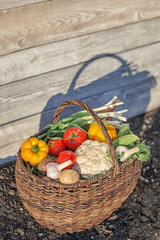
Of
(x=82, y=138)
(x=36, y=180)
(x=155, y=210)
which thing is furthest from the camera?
(x=155, y=210)

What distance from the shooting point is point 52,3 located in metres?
3.04

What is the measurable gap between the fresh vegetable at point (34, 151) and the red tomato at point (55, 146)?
81 mm

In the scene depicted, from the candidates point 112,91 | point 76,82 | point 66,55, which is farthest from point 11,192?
point 112,91

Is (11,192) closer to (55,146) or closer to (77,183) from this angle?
(55,146)

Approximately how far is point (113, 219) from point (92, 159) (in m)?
0.75

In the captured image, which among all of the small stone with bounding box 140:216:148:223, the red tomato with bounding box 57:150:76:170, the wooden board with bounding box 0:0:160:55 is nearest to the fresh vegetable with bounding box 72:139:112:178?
the red tomato with bounding box 57:150:76:170

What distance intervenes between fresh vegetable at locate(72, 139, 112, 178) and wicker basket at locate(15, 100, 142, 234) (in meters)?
0.09

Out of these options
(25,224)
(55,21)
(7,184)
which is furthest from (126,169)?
(55,21)

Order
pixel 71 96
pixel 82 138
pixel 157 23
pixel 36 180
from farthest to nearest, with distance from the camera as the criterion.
A: 1. pixel 157 23
2. pixel 71 96
3. pixel 82 138
4. pixel 36 180

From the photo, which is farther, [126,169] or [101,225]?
[101,225]

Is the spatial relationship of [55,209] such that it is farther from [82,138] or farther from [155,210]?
[155,210]

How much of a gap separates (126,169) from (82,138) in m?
0.50

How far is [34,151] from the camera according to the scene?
251cm

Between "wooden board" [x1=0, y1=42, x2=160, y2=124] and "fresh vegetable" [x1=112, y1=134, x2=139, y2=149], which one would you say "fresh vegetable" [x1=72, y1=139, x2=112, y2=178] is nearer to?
"fresh vegetable" [x1=112, y1=134, x2=139, y2=149]
